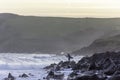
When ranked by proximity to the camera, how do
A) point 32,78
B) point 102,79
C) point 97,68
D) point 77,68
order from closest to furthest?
point 102,79, point 32,78, point 97,68, point 77,68

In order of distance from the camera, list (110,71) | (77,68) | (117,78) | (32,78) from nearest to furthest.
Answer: (117,78)
(110,71)
(32,78)
(77,68)

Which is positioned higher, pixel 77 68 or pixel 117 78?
pixel 77 68

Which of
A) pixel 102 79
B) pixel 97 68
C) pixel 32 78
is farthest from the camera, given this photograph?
pixel 97 68

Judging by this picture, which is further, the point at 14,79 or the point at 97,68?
the point at 97,68

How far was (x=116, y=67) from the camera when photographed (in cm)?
2417

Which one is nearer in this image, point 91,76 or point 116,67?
point 91,76

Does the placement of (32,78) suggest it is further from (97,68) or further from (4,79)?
(97,68)

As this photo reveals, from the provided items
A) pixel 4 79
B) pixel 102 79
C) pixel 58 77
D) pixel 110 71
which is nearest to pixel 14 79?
pixel 4 79

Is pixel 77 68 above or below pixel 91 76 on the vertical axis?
above

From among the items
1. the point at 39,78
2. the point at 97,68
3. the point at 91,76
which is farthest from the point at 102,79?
the point at 97,68

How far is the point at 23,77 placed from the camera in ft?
A: 85.7

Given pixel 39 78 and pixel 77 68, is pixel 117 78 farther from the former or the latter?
pixel 77 68

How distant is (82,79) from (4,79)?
255 inches

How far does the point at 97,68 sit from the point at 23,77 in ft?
14.4
